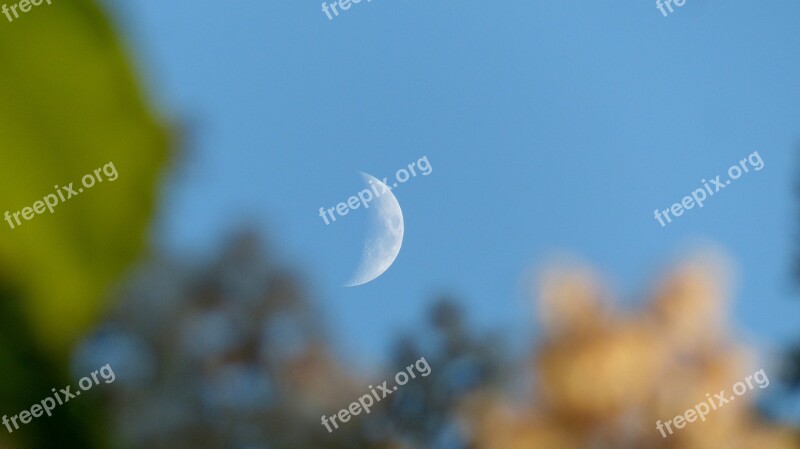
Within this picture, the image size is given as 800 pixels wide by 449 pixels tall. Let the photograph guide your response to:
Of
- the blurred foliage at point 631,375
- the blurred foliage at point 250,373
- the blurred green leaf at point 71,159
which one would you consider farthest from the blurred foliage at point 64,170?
the blurred foliage at point 631,375

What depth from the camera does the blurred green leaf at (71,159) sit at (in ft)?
8.08

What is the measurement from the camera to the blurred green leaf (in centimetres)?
246

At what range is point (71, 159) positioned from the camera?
2.68m

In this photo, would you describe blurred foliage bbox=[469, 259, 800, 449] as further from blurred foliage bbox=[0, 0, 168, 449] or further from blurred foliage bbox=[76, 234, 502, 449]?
blurred foliage bbox=[0, 0, 168, 449]

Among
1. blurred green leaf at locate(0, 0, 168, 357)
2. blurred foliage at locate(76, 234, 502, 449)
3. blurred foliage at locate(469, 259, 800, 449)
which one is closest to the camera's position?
blurred green leaf at locate(0, 0, 168, 357)

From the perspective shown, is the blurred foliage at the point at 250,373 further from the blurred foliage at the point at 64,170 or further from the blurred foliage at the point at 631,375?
the blurred foliage at the point at 64,170

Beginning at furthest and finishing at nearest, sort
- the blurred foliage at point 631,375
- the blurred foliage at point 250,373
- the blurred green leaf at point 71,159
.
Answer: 1. the blurred foliage at point 631,375
2. the blurred foliage at point 250,373
3. the blurred green leaf at point 71,159

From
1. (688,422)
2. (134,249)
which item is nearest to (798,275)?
(688,422)

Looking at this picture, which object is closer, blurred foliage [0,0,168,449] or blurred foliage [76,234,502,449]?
blurred foliage [0,0,168,449]

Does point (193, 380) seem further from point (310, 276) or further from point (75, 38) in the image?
point (75, 38)

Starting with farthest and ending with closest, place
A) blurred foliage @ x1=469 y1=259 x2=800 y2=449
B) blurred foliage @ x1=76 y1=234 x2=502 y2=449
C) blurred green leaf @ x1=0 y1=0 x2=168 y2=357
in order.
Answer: blurred foliage @ x1=469 y1=259 x2=800 y2=449, blurred foliage @ x1=76 y1=234 x2=502 y2=449, blurred green leaf @ x1=0 y1=0 x2=168 y2=357

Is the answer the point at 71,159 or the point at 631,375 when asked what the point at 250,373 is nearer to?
the point at 71,159

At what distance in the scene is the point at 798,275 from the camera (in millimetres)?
4512

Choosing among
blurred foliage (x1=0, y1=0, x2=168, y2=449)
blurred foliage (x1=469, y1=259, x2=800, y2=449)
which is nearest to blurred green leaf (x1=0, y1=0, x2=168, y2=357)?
blurred foliage (x1=0, y1=0, x2=168, y2=449)
